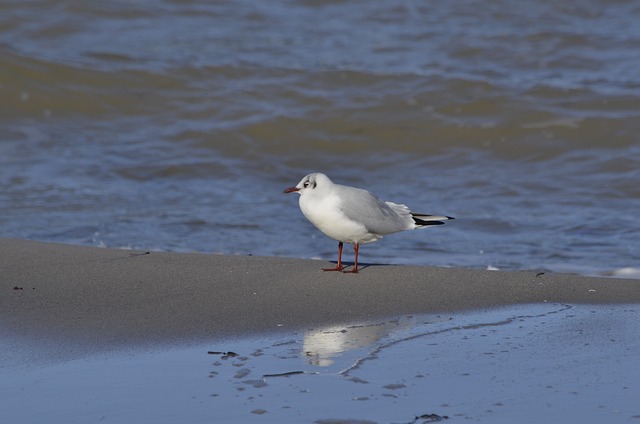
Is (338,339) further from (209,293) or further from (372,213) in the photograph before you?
(372,213)

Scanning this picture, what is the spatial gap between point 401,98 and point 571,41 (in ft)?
9.57

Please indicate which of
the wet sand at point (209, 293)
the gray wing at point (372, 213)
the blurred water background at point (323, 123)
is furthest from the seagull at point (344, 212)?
the blurred water background at point (323, 123)

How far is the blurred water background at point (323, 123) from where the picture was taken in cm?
704

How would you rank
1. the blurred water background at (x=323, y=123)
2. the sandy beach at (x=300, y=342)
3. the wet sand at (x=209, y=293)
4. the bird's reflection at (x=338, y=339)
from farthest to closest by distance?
1. the blurred water background at (x=323, y=123)
2. the wet sand at (x=209, y=293)
3. the bird's reflection at (x=338, y=339)
4. the sandy beach at (x=300, y=342)

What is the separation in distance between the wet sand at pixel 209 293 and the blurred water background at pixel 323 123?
120 cm

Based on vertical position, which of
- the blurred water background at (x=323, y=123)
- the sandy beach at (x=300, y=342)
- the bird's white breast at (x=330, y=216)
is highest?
the blurred water background at (x=323, y=123)

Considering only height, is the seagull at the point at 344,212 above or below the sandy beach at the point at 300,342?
above

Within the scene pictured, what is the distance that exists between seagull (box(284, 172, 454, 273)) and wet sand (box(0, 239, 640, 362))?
20cm

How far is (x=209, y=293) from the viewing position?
464 centimetres

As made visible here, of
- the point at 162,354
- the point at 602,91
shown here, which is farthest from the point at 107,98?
the point at 162,354

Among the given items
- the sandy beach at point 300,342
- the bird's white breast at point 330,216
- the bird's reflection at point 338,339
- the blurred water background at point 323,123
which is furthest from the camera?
the blurred water background at point 323,123

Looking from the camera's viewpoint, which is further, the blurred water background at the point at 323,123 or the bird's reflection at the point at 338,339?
the blurred water background at the point at 323,123

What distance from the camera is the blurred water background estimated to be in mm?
7035

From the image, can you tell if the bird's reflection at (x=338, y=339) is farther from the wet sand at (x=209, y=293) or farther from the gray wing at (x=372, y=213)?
the gray wing at (x=372, y=213)
